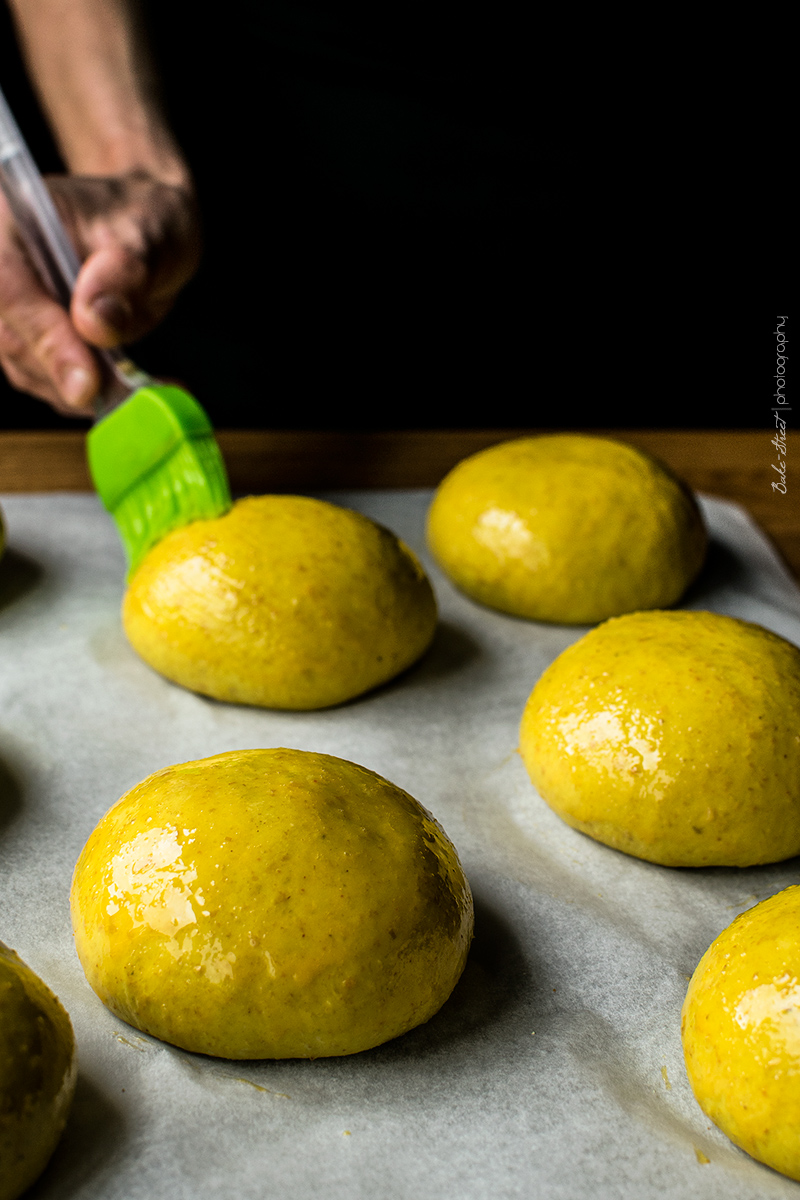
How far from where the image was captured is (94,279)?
193 centimetres

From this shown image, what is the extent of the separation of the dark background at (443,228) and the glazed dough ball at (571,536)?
0.71 metres

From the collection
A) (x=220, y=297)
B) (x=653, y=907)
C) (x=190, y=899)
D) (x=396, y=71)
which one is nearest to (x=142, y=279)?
(x=220, y=297)

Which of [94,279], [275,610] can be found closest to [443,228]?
[94,279]

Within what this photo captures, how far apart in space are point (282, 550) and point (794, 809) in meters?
0.87

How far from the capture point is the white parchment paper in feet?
3.45

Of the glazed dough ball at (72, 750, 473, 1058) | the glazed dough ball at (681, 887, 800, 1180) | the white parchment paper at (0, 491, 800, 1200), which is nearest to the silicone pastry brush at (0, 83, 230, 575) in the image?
the white parchment paper at (0, 491, 800, 1200)

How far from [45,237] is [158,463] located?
471mm

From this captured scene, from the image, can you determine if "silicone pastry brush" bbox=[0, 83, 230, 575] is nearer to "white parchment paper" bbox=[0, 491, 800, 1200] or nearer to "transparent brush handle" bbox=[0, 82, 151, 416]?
"transparent brush handle" bbox=[0, 82, 151, 416]

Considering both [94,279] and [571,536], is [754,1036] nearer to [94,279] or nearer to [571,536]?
[571,536]

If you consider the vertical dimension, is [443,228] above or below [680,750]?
above

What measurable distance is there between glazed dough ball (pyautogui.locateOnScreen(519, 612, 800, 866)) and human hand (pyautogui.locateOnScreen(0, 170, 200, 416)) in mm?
1041

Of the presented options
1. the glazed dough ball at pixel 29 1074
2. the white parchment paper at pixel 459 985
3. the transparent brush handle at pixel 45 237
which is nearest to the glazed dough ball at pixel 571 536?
the white parchment paper at pixel 459 985

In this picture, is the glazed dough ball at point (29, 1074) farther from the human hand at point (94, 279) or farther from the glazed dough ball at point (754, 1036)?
the human hand at point (94, 279)

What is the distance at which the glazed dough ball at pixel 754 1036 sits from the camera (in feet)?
3.49
